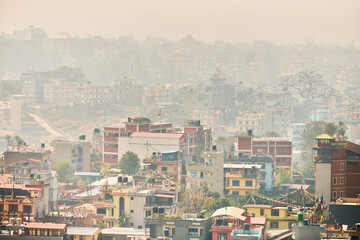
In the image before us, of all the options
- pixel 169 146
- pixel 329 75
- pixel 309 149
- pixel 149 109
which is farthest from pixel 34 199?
pixel 329 75

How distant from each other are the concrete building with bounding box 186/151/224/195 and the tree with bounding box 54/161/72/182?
5155 mm

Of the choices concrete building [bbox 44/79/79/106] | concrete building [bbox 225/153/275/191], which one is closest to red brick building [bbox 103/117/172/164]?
concrete building [bbox 225/153/275/191]

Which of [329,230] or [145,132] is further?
[145,132]

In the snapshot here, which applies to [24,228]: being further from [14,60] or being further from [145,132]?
[14,60]

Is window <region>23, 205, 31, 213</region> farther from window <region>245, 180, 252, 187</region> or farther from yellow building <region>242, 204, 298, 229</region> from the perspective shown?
window <region>245, 180, 252, 187</region>

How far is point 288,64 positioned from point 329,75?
4.04 m

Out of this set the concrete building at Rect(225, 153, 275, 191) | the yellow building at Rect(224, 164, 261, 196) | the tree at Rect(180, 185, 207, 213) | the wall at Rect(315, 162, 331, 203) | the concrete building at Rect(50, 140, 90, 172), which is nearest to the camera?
the tree at Rect(180, 185, 207, 213)

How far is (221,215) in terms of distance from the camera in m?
17.6

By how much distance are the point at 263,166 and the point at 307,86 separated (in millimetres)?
33758

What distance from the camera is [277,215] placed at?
19.0 m

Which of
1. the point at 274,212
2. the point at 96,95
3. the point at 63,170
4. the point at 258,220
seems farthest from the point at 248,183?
the point at 96,95

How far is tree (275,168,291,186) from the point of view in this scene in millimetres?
27303

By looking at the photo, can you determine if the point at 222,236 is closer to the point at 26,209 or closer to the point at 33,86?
the point at 26,209

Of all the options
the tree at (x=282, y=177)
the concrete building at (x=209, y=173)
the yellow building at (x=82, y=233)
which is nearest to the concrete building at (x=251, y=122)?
the tree at (x=282, y=177)
